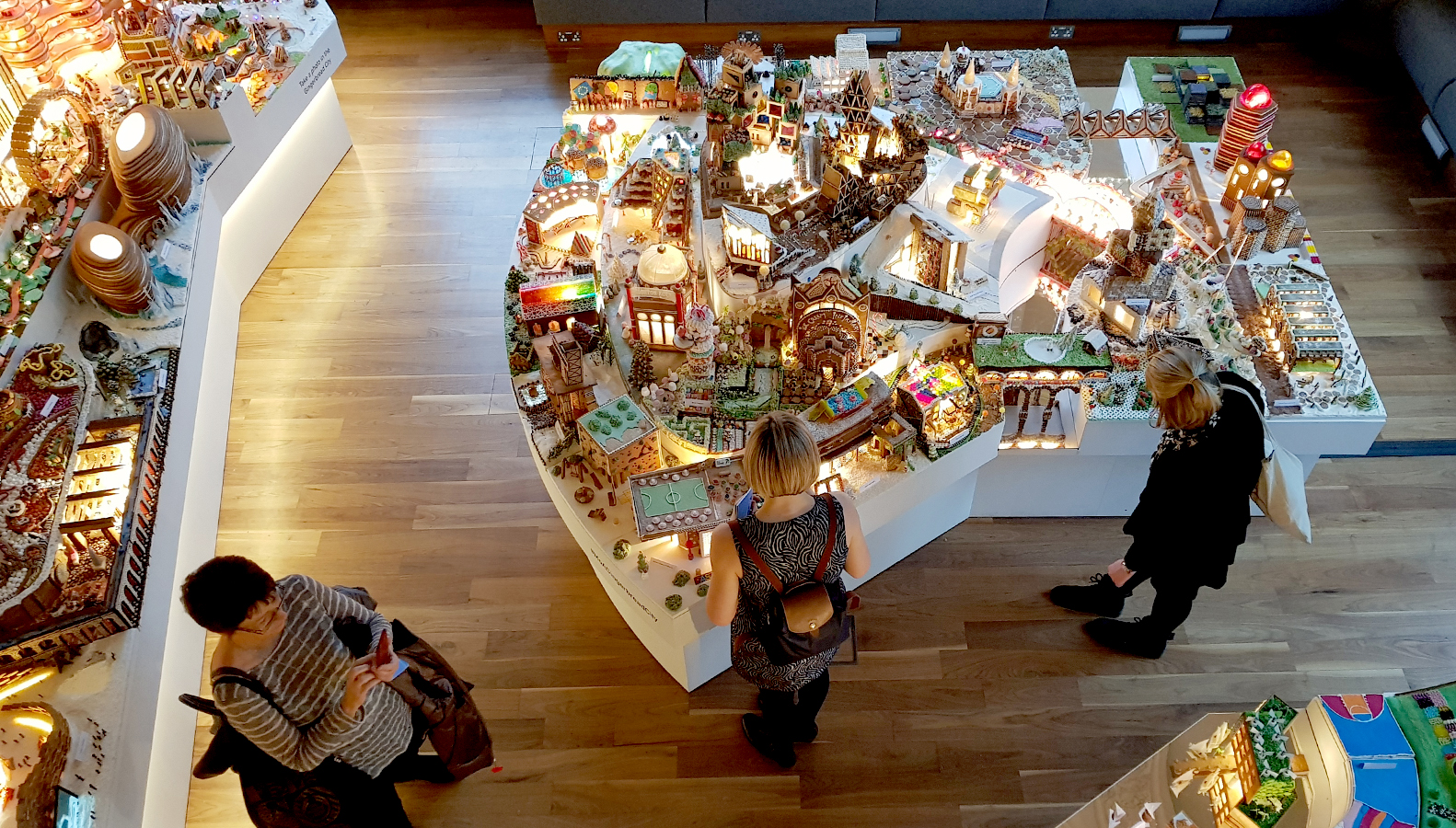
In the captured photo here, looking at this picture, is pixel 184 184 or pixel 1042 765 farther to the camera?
pixel 184 184

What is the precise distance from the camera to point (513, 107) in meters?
6.83

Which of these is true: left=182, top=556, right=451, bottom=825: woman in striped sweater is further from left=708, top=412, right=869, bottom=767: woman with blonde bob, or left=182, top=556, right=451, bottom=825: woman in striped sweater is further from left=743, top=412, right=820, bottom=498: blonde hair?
left=743, top=412, right=820, bottom=498: blonde hair

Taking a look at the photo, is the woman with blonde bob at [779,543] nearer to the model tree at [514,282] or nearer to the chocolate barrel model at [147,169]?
the model tree at [514,282]

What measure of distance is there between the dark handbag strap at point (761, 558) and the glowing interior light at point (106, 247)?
325cm

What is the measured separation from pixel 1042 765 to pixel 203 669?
3374 millimetres

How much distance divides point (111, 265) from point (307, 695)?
2692 millimetres

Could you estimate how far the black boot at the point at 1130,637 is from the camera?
3816 millimetres

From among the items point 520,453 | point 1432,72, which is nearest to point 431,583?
point 520,453

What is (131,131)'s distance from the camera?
4.55 metres

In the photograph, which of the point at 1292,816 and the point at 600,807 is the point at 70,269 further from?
the point at 1292,816

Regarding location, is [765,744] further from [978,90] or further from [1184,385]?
[978,90]

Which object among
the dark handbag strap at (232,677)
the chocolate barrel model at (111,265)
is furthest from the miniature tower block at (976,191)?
the chocolate barrel model at (111,265)

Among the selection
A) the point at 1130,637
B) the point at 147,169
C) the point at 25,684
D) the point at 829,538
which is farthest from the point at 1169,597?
the point at 147,169

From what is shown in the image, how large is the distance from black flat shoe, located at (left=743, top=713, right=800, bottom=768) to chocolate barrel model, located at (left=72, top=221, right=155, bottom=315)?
3258mm
